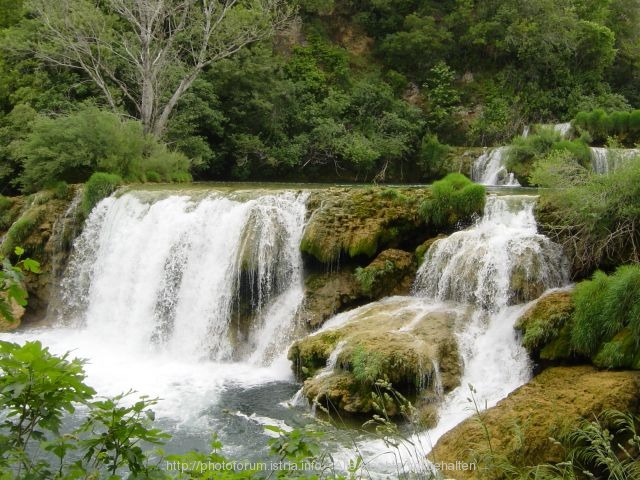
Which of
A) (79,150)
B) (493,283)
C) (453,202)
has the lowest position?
(493,283)

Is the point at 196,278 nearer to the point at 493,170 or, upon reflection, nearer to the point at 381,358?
the point at 381,358

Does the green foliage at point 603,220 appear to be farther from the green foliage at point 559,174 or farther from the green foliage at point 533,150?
the green foliage at point 533,150

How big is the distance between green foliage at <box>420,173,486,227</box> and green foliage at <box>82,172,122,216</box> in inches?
305

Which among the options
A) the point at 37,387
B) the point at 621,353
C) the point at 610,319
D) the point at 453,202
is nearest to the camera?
the point at 37,387

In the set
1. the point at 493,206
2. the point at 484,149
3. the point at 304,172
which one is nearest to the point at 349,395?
the point at 493,206

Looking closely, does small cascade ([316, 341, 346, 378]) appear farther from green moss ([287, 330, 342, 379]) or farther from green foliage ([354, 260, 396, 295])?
green foliage ([354, 260, 396, 295])

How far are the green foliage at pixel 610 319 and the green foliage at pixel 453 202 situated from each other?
136 inches

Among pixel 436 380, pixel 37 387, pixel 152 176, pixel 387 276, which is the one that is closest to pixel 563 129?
pixel 387 276

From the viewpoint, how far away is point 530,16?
2248 cm

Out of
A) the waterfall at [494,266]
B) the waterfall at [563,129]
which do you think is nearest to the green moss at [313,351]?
the waterfall at [494,266]

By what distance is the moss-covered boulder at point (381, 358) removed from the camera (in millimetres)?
7465

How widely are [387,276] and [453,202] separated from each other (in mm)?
1825

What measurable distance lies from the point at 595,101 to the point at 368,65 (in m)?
9.39

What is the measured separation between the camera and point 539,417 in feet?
19.5
